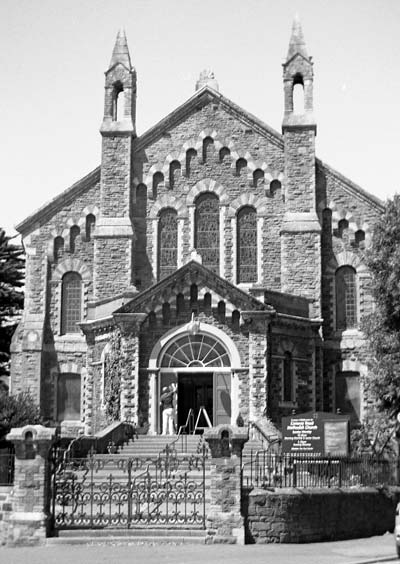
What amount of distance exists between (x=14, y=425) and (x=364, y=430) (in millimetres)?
11784

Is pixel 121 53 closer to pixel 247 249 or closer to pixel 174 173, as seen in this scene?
pixel 174 173

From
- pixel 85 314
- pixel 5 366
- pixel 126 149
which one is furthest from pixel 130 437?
pixel 5 366

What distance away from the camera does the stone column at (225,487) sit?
22094 millimetres

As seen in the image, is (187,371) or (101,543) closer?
(101,543)

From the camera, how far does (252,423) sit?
1423 inches

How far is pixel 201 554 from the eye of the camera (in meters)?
20.5

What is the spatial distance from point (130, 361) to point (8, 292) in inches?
577

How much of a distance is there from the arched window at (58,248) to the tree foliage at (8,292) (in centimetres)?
738

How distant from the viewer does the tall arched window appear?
140ft

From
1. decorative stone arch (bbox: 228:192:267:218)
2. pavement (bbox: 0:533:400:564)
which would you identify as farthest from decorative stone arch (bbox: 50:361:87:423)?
pavement (bbox: 0:533:400:564)

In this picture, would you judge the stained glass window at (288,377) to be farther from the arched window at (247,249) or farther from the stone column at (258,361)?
the arched window at (247,249)

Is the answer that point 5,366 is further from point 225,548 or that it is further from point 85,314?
point 225,548

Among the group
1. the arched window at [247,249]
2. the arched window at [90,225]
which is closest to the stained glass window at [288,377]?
the arched window at [247,249]

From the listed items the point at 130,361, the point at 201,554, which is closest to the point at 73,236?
the point at 130,361
